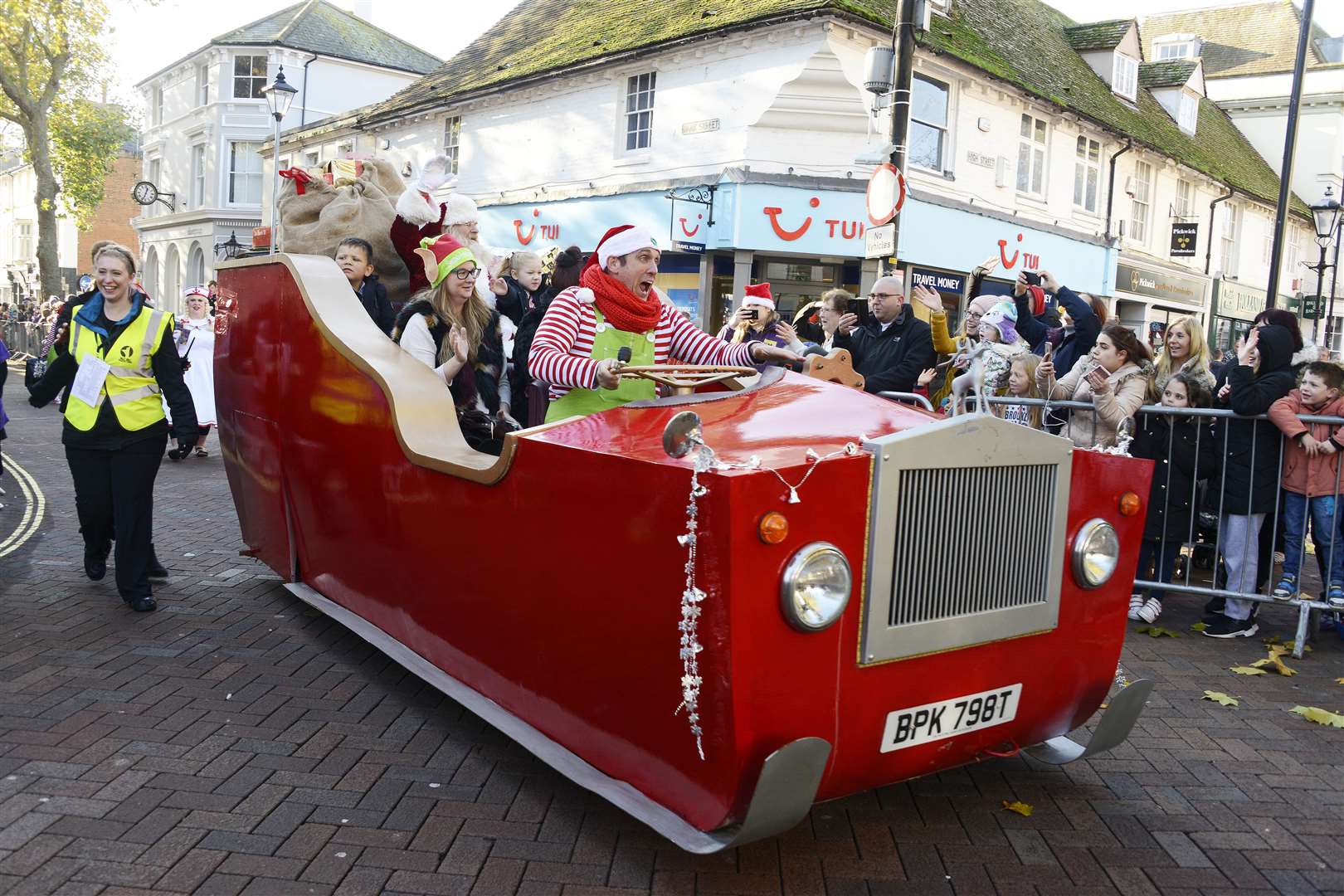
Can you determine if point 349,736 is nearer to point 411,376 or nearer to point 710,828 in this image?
point 411,376

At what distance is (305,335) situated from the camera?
4.88 meters

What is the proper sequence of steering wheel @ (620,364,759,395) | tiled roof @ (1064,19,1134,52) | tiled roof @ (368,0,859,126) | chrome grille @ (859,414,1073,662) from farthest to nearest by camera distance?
1. tiled roof @ (1064,19,1134,52)
2. tiled roof @ (368,0,859,126)
3. steering wheel @ (620,364,759,395)
4. chrome grille @ (859,414,1073,662)

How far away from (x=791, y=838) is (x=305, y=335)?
3157mm

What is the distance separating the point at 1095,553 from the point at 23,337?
1249 inches

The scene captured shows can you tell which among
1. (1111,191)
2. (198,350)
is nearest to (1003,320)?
(198,350)

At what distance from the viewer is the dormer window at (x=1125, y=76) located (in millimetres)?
26219

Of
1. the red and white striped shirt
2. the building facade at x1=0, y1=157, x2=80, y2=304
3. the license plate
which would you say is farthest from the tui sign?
the building facade at x1=0, y1=157, x2=80, y2=304

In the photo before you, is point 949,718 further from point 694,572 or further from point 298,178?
point 298,178

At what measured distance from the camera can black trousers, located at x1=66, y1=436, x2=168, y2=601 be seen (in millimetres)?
5449

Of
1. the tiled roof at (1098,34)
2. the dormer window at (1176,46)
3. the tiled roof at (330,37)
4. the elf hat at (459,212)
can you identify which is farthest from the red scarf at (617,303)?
the dormer window at (1176,46)

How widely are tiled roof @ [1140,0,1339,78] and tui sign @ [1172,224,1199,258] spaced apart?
631 inches

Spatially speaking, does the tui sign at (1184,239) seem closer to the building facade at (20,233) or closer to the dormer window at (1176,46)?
the dormer window at (1176,46)

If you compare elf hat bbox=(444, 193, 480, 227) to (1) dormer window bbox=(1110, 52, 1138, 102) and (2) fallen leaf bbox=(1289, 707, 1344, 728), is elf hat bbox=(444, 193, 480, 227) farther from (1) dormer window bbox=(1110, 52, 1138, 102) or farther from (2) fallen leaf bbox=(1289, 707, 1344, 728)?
(1) dormer window bbox=(1110, 52, 1138, 102)

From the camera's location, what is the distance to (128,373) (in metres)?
5.47
